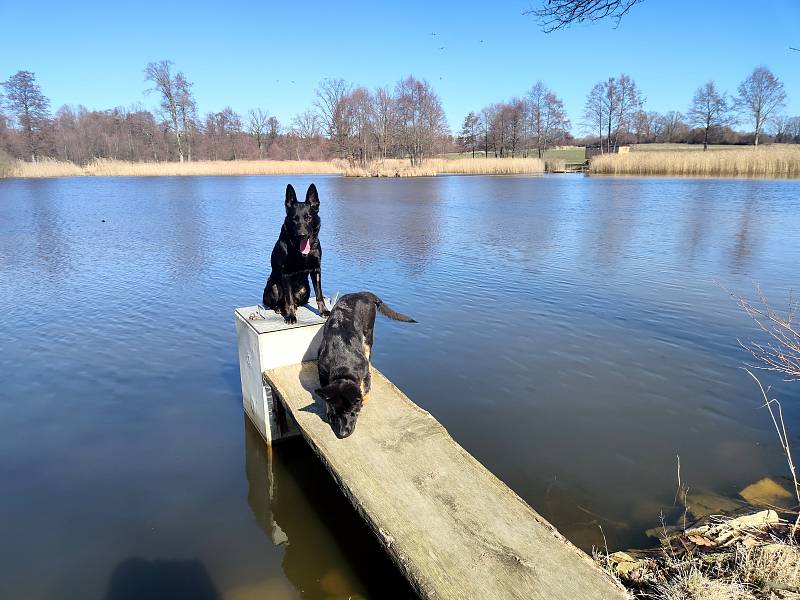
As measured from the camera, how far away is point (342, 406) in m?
3.45

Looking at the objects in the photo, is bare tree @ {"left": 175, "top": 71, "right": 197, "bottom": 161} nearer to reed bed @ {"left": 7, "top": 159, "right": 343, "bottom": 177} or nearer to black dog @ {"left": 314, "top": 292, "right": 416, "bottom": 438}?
reed bed @ {"left": 7, "top": 159, "right": 343, "bottom": 177}

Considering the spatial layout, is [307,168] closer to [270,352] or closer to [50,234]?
[50,234]

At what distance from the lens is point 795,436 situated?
4531mm

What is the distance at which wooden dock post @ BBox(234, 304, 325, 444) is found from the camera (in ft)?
14.3

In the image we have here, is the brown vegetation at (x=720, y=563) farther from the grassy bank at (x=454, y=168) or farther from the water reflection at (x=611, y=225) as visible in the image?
the grassy bank at (x=454, y=168)

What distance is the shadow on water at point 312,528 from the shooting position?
3123mm

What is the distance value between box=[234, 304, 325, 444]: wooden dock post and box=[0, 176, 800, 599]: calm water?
0.30 m

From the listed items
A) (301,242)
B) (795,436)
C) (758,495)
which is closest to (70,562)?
(301,242)

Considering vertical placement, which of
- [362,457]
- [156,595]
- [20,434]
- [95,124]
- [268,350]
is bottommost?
[156,595]

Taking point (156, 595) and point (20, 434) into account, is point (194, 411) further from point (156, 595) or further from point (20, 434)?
point (156, 595)

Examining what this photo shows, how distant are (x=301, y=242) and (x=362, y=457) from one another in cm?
213

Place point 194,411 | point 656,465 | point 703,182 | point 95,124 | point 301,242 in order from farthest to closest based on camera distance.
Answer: point 95,124
point 703,182
point 194,411
point 301,242
point 656,465

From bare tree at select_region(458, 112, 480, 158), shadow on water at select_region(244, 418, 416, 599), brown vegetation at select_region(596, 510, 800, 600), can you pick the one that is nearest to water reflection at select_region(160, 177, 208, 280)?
shadow on water at select_region(244, 418, 416, 599)

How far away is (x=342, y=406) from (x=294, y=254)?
176 cm
